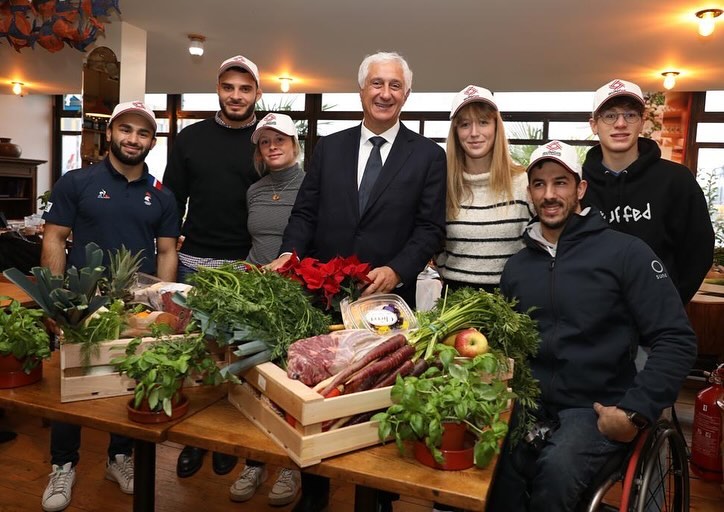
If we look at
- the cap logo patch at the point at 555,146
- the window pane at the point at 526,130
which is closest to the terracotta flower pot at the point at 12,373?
the cap logo patch at the point at 555,146

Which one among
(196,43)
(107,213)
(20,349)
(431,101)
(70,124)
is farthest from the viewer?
(70,124)

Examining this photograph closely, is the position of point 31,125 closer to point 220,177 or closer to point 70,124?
point 70,124

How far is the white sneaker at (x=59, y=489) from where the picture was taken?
250 centimetres

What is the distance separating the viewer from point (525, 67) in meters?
7.68

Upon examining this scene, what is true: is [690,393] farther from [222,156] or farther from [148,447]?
[148,447]

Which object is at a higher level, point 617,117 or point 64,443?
point 617,117

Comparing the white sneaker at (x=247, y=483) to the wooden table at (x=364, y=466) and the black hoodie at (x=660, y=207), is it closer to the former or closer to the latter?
the wooden table at (x=364, y=466)

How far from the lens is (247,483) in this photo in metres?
2.70

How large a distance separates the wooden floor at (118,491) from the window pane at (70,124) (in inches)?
443

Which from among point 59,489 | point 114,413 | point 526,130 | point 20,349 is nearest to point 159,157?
point 526,130

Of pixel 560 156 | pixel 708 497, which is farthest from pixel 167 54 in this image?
pixel 708 497

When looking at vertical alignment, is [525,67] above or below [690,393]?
above

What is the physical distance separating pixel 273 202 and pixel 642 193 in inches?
61.8

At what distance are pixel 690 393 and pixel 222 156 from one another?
4.07 m
